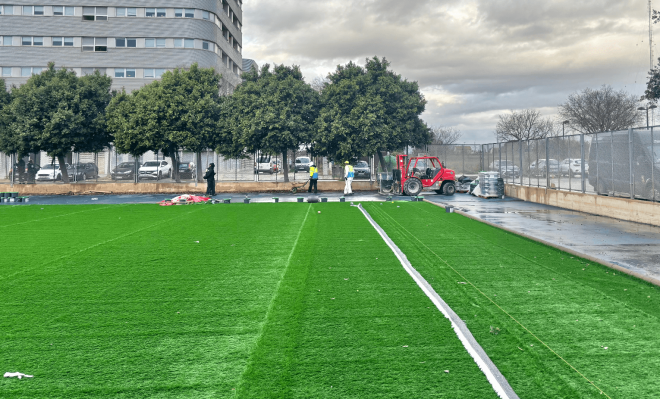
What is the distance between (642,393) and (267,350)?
3045mm

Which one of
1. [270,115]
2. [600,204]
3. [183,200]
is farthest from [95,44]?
[600,204]

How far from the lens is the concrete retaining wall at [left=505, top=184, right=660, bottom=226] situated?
1512 cm

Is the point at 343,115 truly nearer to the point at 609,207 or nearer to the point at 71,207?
the point at 71,207

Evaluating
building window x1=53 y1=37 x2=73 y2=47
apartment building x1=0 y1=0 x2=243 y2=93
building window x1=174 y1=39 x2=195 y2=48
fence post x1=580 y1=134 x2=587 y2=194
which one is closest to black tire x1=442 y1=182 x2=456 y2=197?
fence post x1=580 y1=134 x2=587 y2=194

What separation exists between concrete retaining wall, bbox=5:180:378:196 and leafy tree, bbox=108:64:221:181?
171 centimetres

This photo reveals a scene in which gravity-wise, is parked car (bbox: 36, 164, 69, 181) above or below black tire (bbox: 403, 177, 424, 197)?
above

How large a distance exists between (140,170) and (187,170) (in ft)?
10.6

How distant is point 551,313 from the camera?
244 inches

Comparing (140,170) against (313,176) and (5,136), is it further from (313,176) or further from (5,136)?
(313,176)

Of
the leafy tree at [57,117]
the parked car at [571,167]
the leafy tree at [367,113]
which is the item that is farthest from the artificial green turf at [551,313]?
Result: the leafy tree at [57,117]

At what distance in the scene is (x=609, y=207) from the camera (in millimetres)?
17156

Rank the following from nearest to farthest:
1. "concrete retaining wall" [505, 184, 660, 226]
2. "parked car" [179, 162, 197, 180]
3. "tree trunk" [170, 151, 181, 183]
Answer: "concrete retaining wall" [505, 184, 660, 226] < "tree trunk" [170, 151, 181, 183] < "parked car" [179, 162, 197, 180]

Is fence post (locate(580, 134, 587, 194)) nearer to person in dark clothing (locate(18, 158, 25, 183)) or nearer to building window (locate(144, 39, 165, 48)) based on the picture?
person in dark clothing (locate(18, 158, 25, 183))

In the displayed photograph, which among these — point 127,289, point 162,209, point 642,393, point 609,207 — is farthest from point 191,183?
point 642,393
